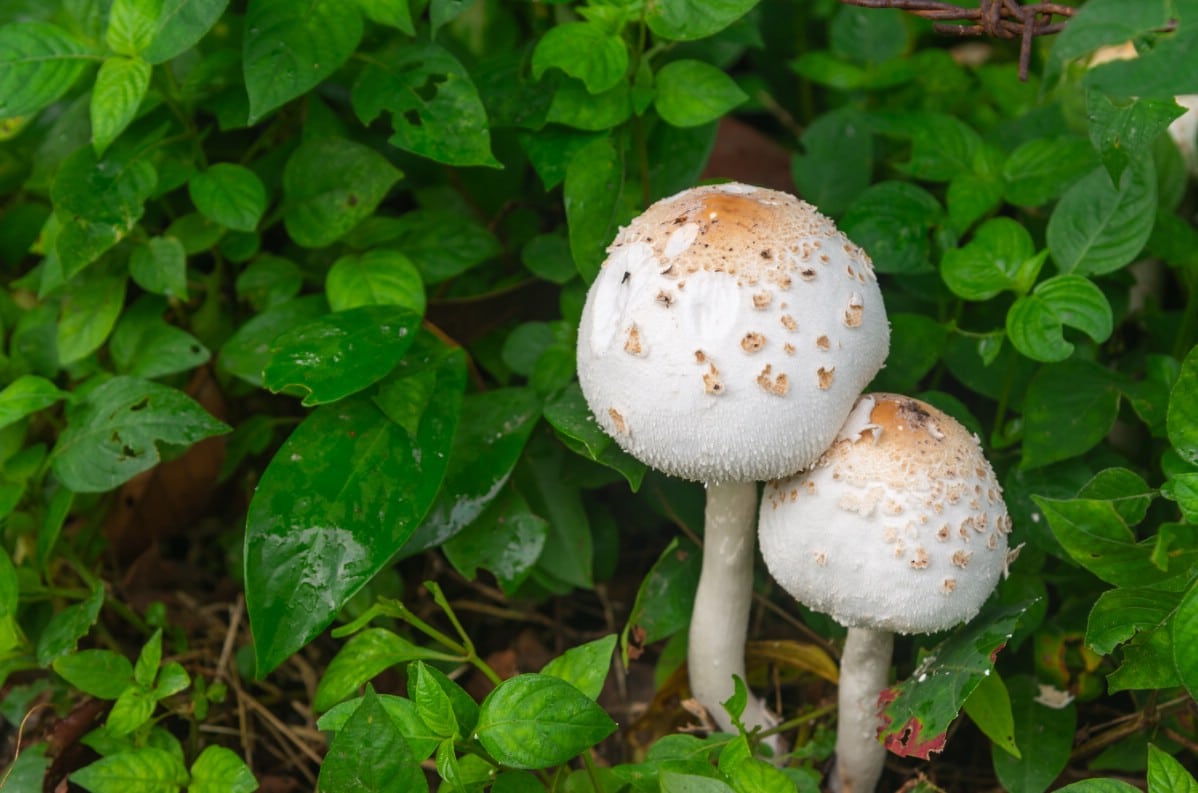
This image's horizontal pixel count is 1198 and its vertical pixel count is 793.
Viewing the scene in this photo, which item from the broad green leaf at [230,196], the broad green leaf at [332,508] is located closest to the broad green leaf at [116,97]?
the broad green leaf at [230,196]

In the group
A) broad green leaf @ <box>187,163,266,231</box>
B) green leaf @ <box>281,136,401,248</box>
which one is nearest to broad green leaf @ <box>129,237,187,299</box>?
broad green leaf @ <box>187,163,266,231</box>

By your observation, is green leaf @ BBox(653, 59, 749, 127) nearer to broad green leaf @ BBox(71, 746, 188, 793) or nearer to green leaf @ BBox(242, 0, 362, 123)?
green leaf @ BBox(242, 0, 362, 123)

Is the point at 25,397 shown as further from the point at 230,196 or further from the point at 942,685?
the point at 942,685

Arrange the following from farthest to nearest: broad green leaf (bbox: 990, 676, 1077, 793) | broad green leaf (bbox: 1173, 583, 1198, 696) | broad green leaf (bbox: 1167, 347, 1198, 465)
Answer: broad green leaf (bbox: 990, 676, 1077, 793), broad green leaf (bbox: 1167, 347, 1198, 465), broad green leaf (bbox: 1173, 583, 1198, 696)

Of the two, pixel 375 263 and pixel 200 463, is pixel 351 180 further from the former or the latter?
pixel 200 463

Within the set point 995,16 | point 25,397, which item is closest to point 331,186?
point 25,397

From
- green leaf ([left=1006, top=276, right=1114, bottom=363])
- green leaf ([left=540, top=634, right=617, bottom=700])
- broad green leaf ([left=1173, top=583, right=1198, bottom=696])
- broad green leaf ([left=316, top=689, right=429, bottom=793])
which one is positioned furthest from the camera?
green leaf ([left=1006, top=276, right=1114, bottom=363])

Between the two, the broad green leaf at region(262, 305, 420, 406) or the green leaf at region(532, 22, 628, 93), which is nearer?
the broad green leaf at region(262, 305, 420, 406)
